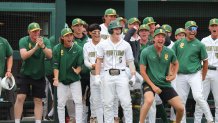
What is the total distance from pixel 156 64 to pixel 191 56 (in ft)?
3.74

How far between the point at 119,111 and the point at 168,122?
101cm

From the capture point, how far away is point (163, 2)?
12766 millimetres

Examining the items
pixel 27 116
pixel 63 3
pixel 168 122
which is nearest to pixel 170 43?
pixel 168 122

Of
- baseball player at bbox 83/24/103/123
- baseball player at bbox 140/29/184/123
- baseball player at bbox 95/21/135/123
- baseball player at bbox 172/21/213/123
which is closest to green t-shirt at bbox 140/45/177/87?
baseball player at bbox 140/29/184/123

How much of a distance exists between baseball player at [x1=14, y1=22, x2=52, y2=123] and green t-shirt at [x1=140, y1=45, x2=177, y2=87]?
71.4 inches

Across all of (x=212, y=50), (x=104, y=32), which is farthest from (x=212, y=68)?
(x=104, y=32)

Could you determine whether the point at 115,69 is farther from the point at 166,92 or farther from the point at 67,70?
the point at 67,70

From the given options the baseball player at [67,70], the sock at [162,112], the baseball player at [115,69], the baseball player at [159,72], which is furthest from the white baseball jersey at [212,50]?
the baseball player at [67,70]

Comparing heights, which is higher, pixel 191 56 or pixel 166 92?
pixel 191 56

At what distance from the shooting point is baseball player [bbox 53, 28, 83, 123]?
10719 mm

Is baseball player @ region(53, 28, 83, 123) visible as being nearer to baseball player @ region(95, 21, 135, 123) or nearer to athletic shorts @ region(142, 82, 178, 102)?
baseball player @ region(95, 21, 135, 123)

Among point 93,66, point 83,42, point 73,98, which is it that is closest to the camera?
point 93,66

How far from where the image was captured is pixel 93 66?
420 inches

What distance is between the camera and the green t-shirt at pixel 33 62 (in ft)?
35.4
